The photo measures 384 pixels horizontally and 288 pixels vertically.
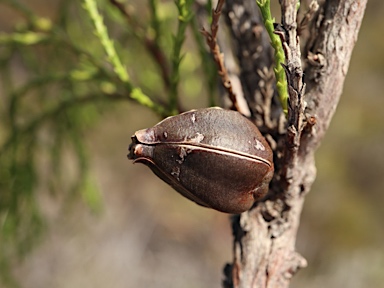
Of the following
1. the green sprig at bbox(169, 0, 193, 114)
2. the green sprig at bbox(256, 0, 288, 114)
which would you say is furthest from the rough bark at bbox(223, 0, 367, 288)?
the green sprig at bbox(169, 0, 193, 114)

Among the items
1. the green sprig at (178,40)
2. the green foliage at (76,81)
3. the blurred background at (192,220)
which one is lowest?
the blurred background at (192,220)

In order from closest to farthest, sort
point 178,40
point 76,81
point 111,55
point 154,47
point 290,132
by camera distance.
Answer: point 290,132 < point 178,40 < point 111,55 < point 154,47 < point 76,81

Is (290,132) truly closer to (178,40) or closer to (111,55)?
(178,40)

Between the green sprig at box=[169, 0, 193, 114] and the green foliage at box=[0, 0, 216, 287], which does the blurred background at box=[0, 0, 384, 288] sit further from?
the green sprig at box=[169, 0, 193, 114]

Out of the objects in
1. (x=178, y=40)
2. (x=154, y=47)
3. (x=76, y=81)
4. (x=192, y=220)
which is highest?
(x=178, y=40)

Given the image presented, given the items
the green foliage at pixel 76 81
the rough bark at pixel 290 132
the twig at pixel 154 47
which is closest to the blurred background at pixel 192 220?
the green foliage at pixel 76 81

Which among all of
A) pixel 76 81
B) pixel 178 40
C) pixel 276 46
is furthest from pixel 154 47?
pixel 276 46

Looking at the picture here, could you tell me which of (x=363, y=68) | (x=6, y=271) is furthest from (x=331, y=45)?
(x=363, y=68)

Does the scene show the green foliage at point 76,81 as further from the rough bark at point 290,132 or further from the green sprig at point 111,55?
the rough bark at point 290,132
